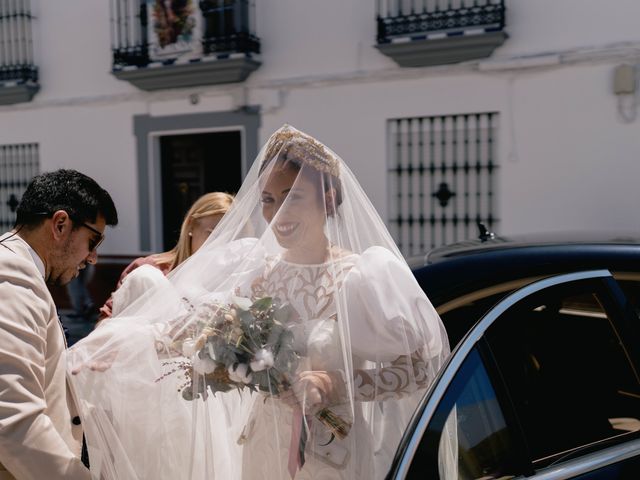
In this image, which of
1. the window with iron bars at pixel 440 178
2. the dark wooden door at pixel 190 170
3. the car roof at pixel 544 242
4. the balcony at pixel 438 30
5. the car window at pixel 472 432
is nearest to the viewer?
the car window at pixel 472 432

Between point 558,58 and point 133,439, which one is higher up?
point 558,58

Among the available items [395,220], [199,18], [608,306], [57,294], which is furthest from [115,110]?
[608,306]

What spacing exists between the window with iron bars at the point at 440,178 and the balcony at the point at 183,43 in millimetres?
2223

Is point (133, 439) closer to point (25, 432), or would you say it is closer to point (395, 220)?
point (25, 432)

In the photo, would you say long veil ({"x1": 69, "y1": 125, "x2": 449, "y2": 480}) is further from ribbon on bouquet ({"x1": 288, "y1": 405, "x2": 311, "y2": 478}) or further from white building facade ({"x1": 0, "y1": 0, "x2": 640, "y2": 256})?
white building facade ({"x1": 0, "y1": 0, "x2": 640, "y2": 256})

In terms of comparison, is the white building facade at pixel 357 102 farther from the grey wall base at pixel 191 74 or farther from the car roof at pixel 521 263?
the car roof at pixel 521 263

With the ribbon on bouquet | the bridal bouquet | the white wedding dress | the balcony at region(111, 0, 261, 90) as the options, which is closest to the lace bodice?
the white wedding dress

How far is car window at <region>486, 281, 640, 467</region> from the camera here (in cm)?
191

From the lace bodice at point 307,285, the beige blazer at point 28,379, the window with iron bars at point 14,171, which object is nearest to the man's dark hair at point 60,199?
the beige blazer at point 28,379

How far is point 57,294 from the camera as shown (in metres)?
10.0

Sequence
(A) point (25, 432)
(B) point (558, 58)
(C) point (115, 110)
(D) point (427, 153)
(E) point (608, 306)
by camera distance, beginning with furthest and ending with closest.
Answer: (C) point (115, 110)
(D) point (427, 153)
(B) point (558, 58)
(E) point (608, 306)
(A) point (25, 432)

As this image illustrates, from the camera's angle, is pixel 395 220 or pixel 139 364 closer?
pixel 139 364

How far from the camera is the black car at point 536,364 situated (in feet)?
5.66

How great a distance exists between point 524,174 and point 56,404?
6653mm
